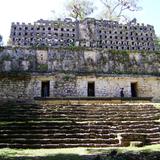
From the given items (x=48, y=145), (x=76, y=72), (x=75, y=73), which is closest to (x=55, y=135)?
(x=48, y=145)

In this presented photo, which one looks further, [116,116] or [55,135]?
[116,116]

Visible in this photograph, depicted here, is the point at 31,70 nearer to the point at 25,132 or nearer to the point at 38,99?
the point at 38,99

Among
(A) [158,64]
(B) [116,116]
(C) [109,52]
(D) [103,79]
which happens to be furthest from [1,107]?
(A) [158,64]

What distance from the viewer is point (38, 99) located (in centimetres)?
1733

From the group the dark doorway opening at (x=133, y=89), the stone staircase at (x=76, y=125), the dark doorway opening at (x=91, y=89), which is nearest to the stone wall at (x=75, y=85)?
the dark doorway opening at (x=133, y=89)

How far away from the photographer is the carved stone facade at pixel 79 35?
24.0 metres

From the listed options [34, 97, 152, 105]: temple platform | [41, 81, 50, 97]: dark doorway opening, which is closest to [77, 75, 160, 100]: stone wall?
[34, 97, 152, 105]: temple platform

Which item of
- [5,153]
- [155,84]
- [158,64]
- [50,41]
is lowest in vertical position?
[5,153]

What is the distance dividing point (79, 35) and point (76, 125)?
1285 centimetres

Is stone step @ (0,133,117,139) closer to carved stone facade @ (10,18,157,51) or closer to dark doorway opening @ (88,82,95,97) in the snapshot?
dark doorway opening @ (88,82,95,97)

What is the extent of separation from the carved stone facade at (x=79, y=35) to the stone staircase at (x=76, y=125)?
383 inches

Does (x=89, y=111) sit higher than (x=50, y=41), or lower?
lower

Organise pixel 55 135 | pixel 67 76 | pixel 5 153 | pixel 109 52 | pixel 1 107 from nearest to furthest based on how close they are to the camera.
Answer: pixel 5 153
pixel 55 135
pixel 1 107
pixel 67 76
pixel 109 52

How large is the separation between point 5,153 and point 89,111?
17.9 feet
